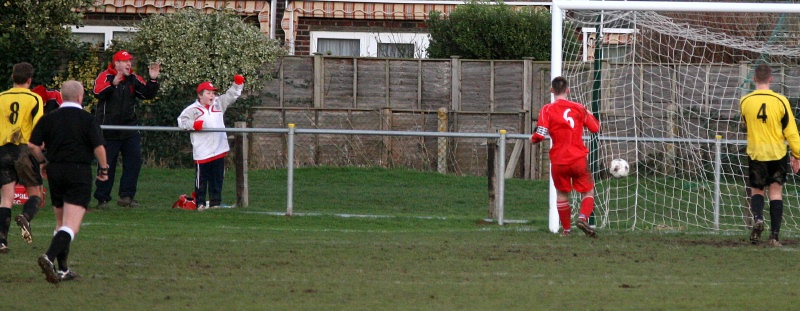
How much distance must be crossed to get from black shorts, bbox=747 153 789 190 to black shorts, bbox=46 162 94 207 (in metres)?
6.45

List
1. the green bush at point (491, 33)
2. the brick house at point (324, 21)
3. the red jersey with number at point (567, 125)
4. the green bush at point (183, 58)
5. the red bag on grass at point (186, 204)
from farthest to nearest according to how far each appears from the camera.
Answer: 1. the brick house at point (324, 21)
2. the green bush at point (491, 33)
3. the green bush at point (183, 58)
4. the red bag on grass at point (186, 204)
5. the red jersey with number at point (567, 125)

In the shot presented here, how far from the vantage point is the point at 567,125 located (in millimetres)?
11383

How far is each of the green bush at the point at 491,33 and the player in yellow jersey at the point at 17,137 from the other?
532 inches

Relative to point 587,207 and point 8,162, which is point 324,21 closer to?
point 587,207

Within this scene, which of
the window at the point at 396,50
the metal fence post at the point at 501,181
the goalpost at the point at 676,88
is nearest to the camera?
the goalpost at the point at 676,88

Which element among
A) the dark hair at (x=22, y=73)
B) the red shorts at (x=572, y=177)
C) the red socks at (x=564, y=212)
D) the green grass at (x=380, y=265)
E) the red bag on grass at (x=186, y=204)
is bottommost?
the green grass at (x=380, y=265)

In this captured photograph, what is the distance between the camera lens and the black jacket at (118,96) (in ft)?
47.8

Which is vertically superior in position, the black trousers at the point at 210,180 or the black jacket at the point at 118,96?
the black jacket at the point at 118,96

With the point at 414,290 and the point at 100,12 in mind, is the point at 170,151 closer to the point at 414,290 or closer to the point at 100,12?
the point at 100,12

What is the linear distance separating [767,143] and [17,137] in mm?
7192

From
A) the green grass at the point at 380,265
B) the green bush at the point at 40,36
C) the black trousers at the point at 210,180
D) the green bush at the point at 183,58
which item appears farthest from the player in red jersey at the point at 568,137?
the green bush at the point at 40,36

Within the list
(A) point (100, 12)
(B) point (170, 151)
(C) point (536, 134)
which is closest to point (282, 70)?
(B) point (170, 151)

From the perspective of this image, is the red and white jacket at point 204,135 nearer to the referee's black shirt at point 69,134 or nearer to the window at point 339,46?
the referee's black shirt at point 69,134

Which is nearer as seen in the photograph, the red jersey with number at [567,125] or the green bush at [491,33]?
the red jersey with number at [567,125]
